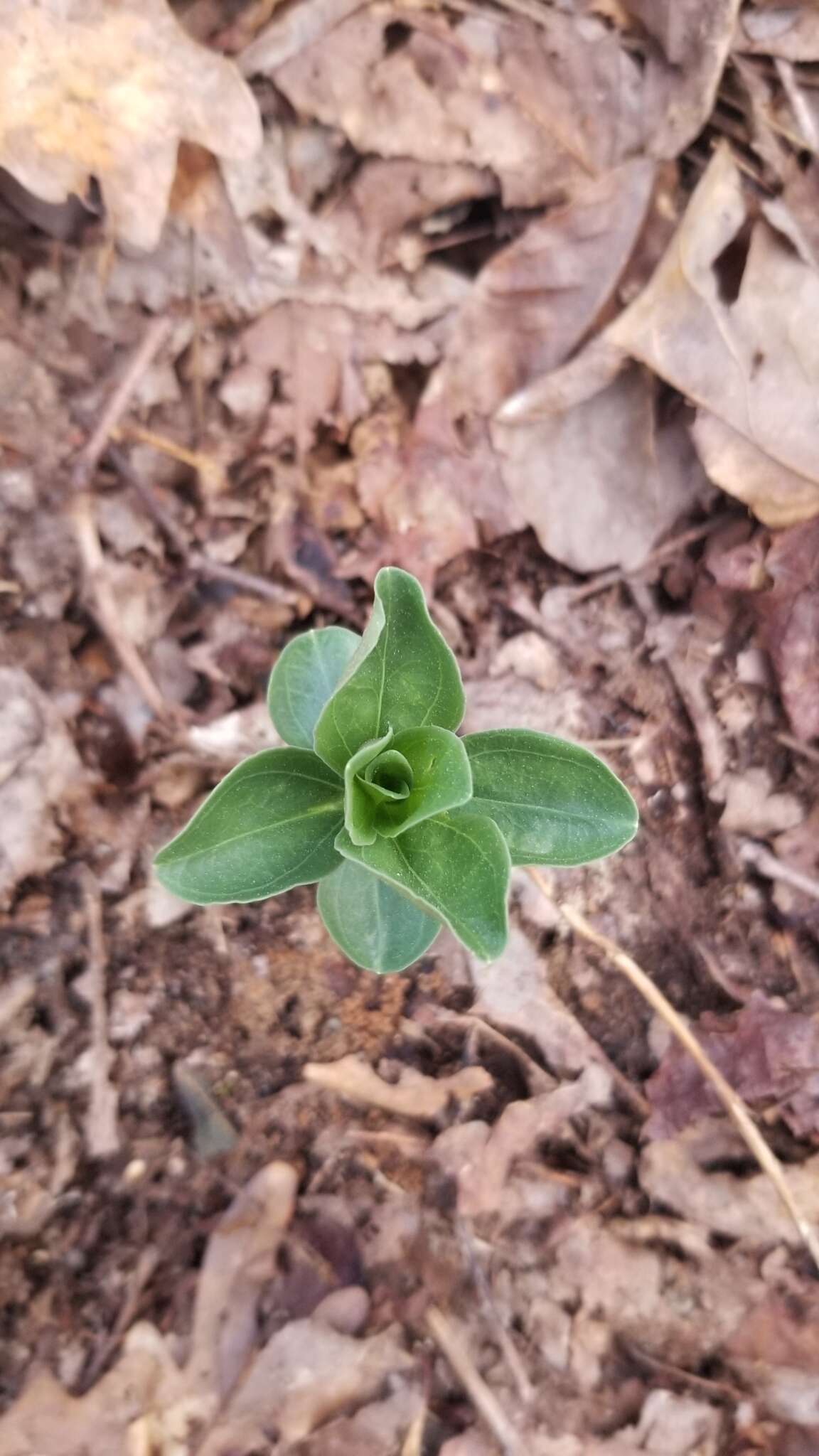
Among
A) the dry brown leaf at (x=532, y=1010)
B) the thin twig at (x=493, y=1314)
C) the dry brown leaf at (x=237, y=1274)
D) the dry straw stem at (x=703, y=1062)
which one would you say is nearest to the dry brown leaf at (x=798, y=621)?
the dry straw stem at (x=703, y=1062)

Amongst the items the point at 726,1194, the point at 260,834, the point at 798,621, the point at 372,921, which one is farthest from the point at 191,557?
the point at 726,1194

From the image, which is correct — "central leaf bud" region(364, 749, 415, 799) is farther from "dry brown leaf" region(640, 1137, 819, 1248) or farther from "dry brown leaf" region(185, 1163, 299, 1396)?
"dry brown leaf" region(640, 1137, 819, 1248)

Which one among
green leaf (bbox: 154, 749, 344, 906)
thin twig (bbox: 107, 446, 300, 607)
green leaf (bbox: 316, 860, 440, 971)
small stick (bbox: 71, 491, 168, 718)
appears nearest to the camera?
green leaf (bbox: 154, 749, 344, 906)

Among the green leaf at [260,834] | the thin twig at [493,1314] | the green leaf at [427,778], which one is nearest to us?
the green leaf at [427,778]

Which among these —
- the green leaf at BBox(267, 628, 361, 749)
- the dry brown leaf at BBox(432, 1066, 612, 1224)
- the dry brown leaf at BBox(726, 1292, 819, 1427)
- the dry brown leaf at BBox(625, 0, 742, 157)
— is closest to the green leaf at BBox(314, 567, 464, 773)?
the green leaf at BBox(267, 628, 361, 749)

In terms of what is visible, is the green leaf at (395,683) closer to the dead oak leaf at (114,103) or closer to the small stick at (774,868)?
the small stick at (774,868)
